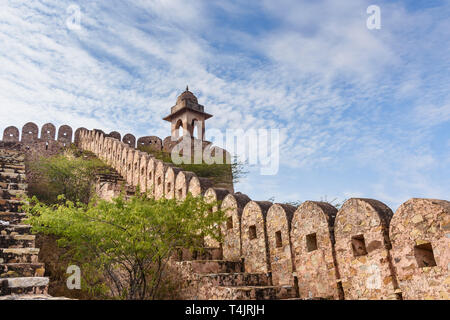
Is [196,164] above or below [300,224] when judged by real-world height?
above

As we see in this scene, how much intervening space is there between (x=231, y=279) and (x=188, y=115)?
14.2 metres

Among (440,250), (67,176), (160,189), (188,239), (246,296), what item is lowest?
(246,296)

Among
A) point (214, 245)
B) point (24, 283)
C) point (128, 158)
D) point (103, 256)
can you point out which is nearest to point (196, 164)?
point (128, 158)

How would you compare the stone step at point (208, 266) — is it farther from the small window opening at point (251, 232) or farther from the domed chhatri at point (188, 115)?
the domed chhatri at point (188, 115)

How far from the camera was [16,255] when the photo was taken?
5633 millimetres

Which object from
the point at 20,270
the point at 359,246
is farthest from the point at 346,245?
the point at 20,270

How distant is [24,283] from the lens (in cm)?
475

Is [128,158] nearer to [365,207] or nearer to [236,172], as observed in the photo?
[236,172]

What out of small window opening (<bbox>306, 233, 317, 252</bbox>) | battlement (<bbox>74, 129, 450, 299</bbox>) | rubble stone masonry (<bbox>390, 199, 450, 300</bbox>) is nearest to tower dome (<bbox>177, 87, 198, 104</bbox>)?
battlement (<bbox>74, 129, 450, 299</bbox>)

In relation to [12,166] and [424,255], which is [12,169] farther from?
[424,255]

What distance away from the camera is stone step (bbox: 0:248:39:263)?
18.2 ft

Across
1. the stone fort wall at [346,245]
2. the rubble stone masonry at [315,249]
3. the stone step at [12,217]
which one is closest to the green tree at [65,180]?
the stone step at [12,217]

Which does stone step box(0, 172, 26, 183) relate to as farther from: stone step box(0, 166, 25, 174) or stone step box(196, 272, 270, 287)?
stone step box(196, 272, 270, 287)

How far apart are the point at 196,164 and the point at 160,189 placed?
19.5ft
